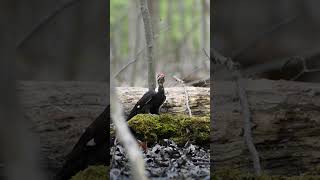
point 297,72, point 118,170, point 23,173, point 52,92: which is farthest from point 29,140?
point 297,72

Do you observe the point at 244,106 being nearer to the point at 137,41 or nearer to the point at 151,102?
the point at 151,102

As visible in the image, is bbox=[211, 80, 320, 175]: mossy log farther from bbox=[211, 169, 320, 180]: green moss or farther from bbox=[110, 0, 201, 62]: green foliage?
bbox=[110, 0, 201, 62]: green foliage

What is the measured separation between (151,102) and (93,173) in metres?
0.32

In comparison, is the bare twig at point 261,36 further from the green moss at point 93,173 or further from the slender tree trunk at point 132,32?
the green moss at point 93,173

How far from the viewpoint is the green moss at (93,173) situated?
1800mm

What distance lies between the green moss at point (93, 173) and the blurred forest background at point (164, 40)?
31cm

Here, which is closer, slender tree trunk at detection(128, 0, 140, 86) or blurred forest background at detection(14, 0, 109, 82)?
blurred forest background at detection(14, 0, 109, 82)

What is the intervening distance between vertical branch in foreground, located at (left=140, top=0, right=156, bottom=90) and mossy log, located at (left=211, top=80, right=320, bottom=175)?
243mm

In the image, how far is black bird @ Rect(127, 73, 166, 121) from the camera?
6.24 ft

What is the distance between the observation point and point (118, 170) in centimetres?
186

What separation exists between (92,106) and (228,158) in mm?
497

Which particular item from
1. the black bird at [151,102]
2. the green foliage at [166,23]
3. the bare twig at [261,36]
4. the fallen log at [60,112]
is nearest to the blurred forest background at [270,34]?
the bare twig at [261,36]

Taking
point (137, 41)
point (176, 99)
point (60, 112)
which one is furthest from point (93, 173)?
point (137, 41)

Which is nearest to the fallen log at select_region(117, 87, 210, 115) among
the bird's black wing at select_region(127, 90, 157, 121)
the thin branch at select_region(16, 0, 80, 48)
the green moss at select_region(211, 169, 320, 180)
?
the bird's black wing at select_region(127, 90, 157, 121)
